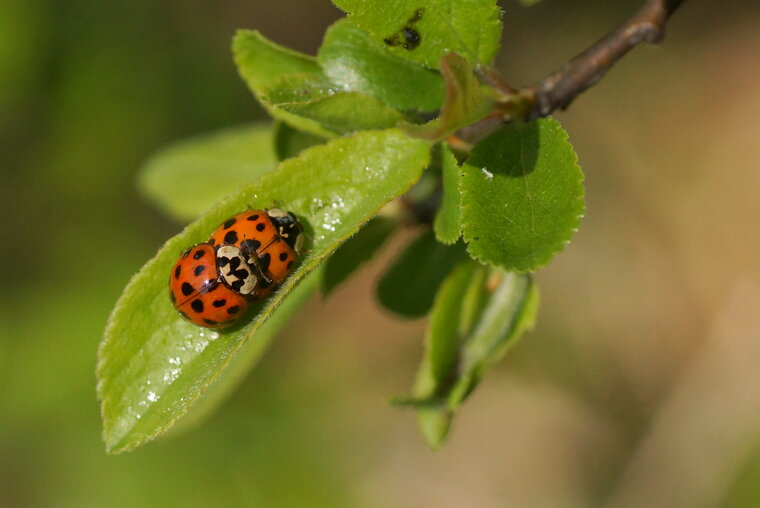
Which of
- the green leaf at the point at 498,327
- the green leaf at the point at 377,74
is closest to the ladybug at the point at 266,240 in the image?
the green leaf at the point at 377,74

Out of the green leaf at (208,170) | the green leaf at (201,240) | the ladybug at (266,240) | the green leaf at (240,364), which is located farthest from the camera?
the green leaf at (208,170)

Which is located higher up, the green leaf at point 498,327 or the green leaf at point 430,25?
the green leaf at point 430,25

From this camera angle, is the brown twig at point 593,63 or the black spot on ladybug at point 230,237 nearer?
Result: the brown twig at point 593,63

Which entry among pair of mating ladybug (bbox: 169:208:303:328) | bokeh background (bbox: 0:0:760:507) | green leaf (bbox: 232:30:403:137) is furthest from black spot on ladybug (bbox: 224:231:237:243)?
bokeh background (bbox: 0:0:760:507)

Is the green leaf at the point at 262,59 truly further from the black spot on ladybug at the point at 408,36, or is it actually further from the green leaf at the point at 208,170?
the green leaf at the point at 208,170

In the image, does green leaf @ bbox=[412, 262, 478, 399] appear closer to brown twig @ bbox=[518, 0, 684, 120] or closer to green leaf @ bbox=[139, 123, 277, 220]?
brown twig @ bbox=[518, 0, 684, 120]

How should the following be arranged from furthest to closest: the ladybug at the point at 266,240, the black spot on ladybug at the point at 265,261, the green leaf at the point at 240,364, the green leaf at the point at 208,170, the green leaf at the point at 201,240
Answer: the green leaf at the point at 208,170, the green leaf at the point at 240,364, the black spot on ladybug at the point at 265,261, the ladybug at the point at 266,240, the green leaf at the point at 201,240

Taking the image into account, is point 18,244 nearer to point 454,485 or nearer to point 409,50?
point 454,485
